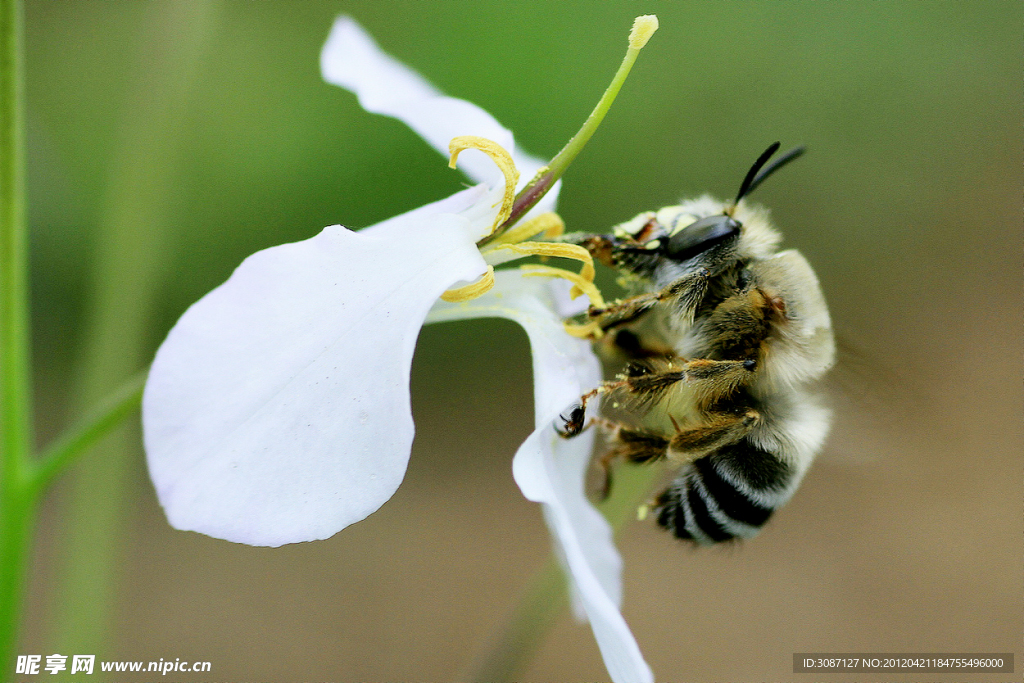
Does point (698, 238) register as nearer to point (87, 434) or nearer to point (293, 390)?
point (293, 390)

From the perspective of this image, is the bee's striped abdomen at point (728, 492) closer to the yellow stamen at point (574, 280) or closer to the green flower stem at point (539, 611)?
the green flower stem at point (539, 611)

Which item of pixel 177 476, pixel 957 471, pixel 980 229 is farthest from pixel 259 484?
pixel 980 229

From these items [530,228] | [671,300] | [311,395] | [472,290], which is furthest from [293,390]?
[671,300]

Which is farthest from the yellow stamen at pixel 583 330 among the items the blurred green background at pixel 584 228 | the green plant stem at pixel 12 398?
the blurred green background at pixel 584 228

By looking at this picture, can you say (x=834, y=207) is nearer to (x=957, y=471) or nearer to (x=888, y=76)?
(x=888, y=76)

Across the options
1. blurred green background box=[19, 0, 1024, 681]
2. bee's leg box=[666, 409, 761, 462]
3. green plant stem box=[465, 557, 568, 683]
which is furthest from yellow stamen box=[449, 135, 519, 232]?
blurred green background box=[19, 0, 1024, 681]

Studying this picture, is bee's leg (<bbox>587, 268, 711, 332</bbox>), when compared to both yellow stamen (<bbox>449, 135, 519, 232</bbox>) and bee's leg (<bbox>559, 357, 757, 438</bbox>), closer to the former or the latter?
bee's leg (<bbox>559, 357, 757, 438</bbox>)
